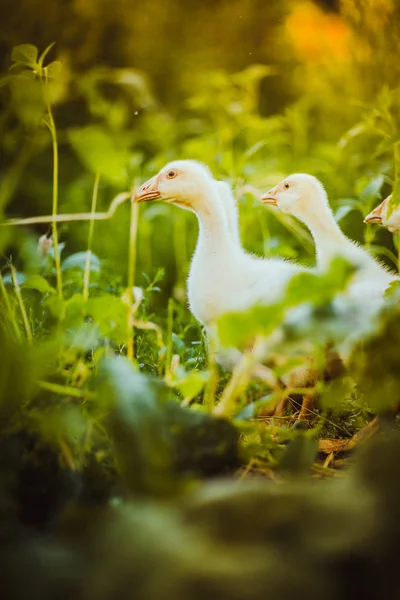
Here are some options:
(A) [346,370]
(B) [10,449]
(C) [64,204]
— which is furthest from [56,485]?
(C) [64,204]

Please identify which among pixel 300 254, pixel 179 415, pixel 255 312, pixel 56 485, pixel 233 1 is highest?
pixel 233 1

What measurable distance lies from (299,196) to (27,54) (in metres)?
0.60

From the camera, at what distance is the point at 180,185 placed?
1345mm

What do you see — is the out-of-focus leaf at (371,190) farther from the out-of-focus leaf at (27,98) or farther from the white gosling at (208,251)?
the out-of-focus leaf at (27,98)

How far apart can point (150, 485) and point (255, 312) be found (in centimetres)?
20

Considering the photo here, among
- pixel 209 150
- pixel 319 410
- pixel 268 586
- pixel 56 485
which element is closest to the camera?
pixel 268 586

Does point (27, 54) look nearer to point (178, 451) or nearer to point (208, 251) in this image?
point (208, 251)

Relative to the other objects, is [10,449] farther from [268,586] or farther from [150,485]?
[268,586]

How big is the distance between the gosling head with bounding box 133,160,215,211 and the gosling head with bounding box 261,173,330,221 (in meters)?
0.16

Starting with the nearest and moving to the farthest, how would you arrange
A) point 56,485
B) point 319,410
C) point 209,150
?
point 56,485 < point 319,410 < point 209,150

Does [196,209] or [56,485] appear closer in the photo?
[56,485]

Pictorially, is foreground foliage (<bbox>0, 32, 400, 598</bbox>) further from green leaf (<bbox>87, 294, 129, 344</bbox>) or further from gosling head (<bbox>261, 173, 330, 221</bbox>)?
gosling head (<bbox>261, 173, 330, 221</bbox>)

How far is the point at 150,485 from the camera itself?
0.67m

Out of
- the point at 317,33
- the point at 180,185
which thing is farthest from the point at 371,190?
the point at 180,185
